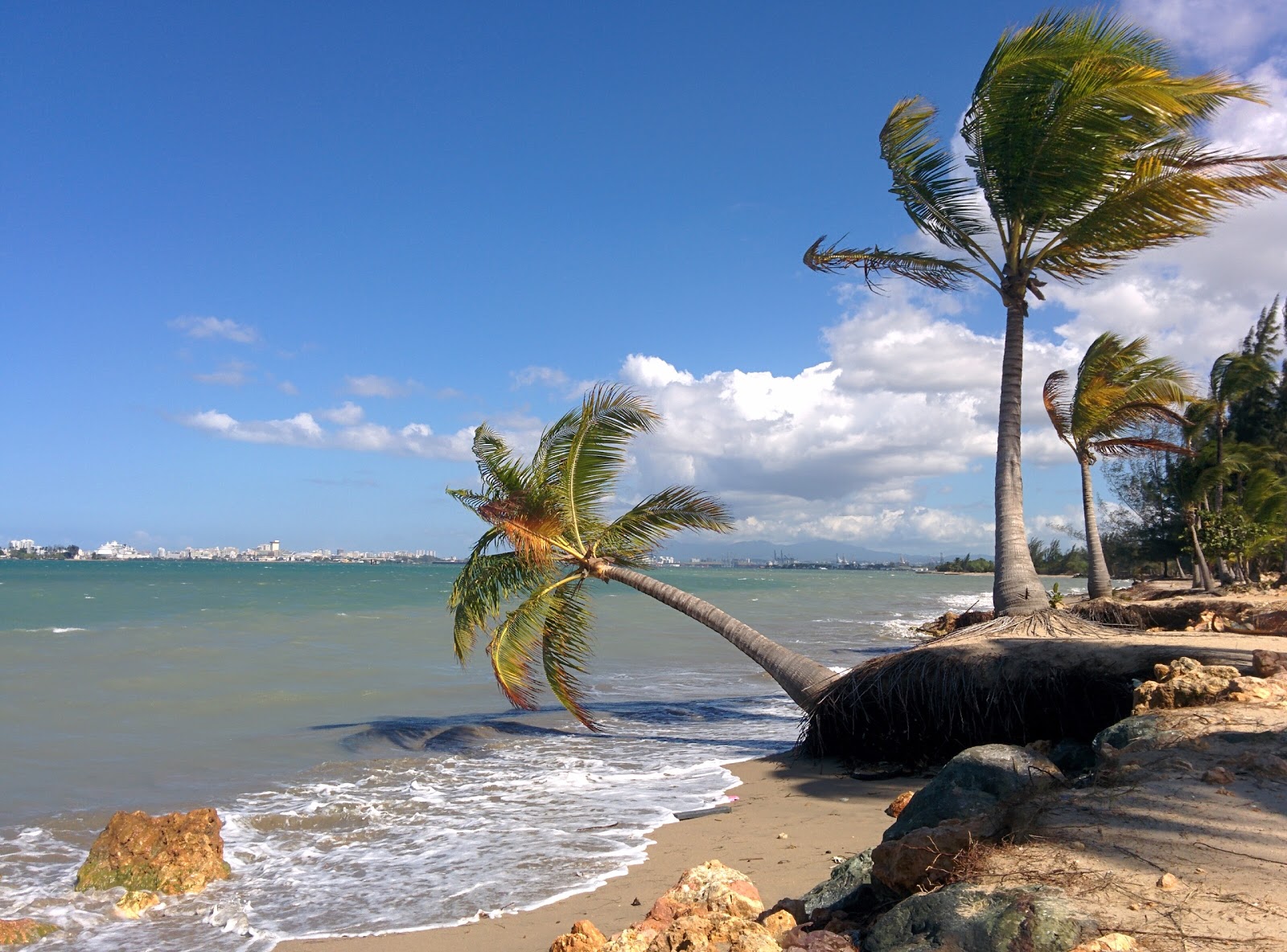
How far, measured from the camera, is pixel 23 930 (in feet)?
18.4

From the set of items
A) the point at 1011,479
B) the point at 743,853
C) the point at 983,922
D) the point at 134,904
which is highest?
the point at 1011,479

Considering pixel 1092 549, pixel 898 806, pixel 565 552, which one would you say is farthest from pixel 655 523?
pixel 1092 549

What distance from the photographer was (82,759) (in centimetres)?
1052

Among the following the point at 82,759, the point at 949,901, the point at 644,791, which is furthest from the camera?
the point at 82,759

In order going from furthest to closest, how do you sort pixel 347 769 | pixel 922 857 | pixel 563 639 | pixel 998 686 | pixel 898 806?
pixel 563 639 < pixel 347 769 < pixel 998 686 < pixel 898 806 < pixel 922 857

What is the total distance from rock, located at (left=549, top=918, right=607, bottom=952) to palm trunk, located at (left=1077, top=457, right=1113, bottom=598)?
16.8 meters

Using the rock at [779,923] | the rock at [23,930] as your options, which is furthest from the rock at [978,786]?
the rock at [23,930]

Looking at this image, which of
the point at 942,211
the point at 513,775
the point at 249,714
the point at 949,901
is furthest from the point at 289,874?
the point at 942,211

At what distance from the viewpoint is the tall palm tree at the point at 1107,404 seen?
17.1 meters

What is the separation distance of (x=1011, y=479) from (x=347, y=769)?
27.8 ft

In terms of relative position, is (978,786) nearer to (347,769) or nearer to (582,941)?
(582,941)

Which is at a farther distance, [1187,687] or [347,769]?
[347,769]

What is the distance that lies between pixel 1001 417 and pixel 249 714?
37.8 ft

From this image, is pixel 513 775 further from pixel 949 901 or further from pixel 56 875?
pixel 949 901
